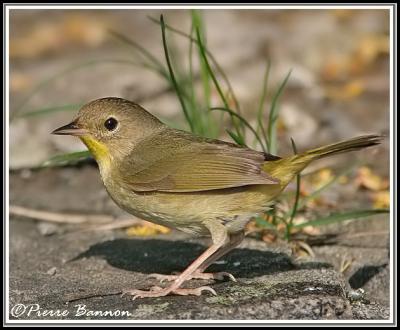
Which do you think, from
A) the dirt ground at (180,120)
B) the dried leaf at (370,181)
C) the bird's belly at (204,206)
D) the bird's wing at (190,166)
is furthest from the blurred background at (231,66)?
the bird's belly at (204,206)

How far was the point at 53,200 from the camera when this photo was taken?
6070 mm

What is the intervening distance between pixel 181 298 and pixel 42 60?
5.21 meters

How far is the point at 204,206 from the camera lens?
4.20 m

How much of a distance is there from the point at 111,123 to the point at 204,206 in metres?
0.79

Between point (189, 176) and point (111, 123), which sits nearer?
point (189, 176)

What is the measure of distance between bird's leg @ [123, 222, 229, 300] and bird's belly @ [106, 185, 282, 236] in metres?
0.05

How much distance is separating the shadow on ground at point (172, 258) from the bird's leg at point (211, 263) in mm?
137

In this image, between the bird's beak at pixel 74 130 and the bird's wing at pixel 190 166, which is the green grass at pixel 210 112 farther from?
the bird's beak at pixel 74 130

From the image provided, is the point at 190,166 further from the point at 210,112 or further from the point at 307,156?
the point at 210,112

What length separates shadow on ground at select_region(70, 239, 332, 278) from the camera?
4.59 m

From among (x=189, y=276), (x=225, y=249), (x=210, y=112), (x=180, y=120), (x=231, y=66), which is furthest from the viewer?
(x=231, y=66)

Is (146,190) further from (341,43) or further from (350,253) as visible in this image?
(341,43)

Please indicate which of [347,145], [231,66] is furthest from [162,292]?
[231,66]

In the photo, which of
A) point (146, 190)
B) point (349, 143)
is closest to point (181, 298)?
point (146, 190)
